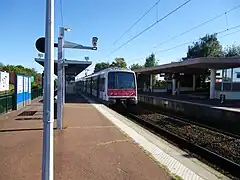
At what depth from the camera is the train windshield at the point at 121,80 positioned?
23.9 meters

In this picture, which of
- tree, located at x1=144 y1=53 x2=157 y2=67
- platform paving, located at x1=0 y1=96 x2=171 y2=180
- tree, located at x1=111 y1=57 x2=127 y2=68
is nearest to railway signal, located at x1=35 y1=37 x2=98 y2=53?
platform paving, located at x1=0 y1=96 x2=171 y2=180

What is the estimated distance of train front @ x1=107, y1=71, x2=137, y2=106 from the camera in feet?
78.0

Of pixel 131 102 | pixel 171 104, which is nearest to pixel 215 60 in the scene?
pixel 171 104

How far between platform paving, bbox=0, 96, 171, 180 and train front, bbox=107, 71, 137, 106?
13.2m

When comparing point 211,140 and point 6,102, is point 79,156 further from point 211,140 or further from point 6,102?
point 6,102

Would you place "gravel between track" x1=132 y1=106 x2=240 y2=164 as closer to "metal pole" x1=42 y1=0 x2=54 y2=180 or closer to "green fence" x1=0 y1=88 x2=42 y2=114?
"metal pole" x1=42 y1=0 x2=54 y2=180

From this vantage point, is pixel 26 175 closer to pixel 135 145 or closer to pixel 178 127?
pixel 135 145

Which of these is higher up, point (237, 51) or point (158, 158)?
point (237, 51)

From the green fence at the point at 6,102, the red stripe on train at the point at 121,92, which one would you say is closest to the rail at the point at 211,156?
the green fence at the point at 6,102

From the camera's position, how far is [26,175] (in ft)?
17.7

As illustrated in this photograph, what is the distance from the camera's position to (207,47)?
7519 centimetres

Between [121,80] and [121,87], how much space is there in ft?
1.81

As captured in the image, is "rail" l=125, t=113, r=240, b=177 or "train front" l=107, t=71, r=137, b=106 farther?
"train front" l=107, t=71, r=137, b=106

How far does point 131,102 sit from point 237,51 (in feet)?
166
